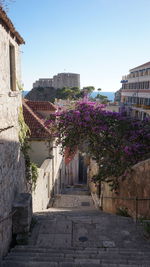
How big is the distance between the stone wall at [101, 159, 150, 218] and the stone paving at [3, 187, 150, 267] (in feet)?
2.86

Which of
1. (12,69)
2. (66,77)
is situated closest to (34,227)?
(12,69)

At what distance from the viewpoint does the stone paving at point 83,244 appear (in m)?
5.15

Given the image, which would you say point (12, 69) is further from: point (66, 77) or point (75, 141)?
point (66, 77)

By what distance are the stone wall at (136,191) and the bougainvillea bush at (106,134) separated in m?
0.52

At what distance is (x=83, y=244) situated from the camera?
622 centimetres

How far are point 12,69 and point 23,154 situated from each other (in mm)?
3155

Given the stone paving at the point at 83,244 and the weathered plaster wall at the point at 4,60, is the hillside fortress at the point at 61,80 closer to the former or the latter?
the stone paving at the point at 83,244

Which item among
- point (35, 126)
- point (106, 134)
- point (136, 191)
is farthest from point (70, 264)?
point (35, 126)

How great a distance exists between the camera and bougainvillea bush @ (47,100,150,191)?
989 centimetres

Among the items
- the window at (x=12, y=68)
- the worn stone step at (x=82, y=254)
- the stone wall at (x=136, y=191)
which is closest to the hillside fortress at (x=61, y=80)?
the stone wall at (x=136, y=191)

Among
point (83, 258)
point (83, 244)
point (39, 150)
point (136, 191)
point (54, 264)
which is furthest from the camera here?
point (39, 150)

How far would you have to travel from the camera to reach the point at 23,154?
852 cm

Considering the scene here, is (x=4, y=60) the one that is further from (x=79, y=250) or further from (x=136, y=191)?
(x=136, y=191)

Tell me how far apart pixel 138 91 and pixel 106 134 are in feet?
117
